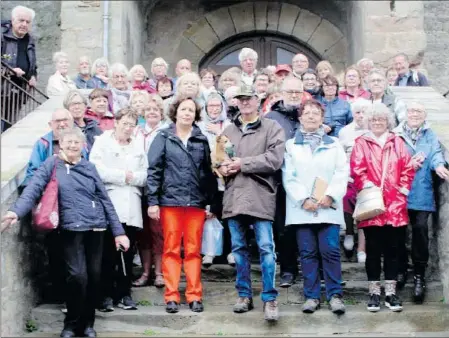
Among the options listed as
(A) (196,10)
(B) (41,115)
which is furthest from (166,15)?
(B) (41,115)

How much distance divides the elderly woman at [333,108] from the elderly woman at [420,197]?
44.5 inches

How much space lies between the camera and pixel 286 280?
6.30m

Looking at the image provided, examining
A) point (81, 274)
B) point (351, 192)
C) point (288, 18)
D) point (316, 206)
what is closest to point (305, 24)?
point (288, 18)

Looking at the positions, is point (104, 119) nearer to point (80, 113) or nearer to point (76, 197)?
point (80, 113)

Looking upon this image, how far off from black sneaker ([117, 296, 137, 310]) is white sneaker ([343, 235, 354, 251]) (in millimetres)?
1993

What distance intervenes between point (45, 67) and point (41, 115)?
6192 mm

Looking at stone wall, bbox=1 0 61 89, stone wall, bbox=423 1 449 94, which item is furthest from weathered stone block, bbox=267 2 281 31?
stone wall, bbox=1 0 61 89

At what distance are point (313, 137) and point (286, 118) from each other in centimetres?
59

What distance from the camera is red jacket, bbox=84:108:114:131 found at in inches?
275

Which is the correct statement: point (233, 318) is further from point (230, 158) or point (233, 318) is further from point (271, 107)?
point (271, 107)

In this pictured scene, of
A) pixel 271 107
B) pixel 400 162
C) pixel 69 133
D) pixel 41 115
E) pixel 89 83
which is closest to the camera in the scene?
pixel 69 133

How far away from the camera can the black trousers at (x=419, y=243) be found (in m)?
6.28

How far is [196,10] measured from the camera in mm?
13617

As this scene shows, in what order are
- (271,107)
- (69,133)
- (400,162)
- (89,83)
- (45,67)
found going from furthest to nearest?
(45,67)
(89,83)
(271,107)
(400,162)
(69,133)
